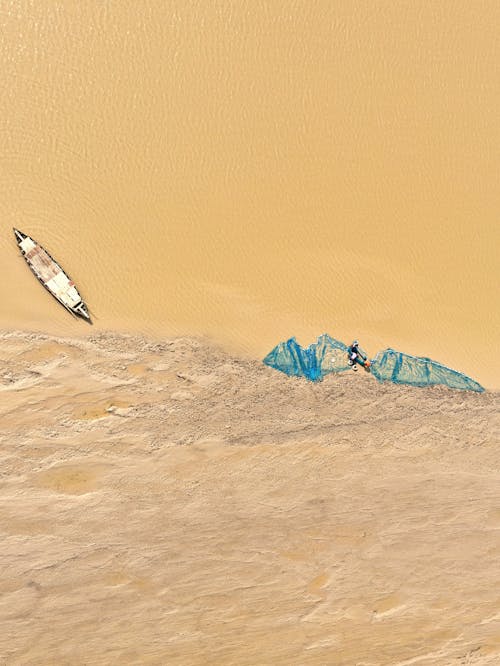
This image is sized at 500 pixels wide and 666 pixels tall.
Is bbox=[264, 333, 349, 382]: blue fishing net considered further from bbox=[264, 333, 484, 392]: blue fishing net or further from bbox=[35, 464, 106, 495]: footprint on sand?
bbox=[35, 464, 106, 495]: footprint on sand

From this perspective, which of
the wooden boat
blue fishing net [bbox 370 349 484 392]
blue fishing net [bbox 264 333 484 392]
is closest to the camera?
the wooden boat

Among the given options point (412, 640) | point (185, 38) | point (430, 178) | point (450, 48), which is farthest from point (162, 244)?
point (412, 640)

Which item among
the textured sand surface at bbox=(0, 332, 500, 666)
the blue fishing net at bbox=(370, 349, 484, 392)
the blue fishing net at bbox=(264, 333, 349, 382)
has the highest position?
the blue fishing net at bbox=(264, 333, 349, 382)

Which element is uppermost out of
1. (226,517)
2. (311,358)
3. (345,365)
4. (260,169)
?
(260,169)

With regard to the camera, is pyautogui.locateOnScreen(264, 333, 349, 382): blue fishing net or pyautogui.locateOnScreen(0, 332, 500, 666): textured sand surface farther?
pyautogui.locateOnScreen(264, 333, 349, 382): blue fishing net

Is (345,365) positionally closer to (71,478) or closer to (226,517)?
(226,517)

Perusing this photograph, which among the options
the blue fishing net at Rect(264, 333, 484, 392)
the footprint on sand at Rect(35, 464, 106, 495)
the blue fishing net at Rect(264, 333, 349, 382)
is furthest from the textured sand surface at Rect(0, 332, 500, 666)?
the blue fishing net at Rect(264, 333, 484, 392)

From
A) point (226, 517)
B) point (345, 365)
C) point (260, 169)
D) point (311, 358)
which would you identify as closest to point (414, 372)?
point (345, 365)
